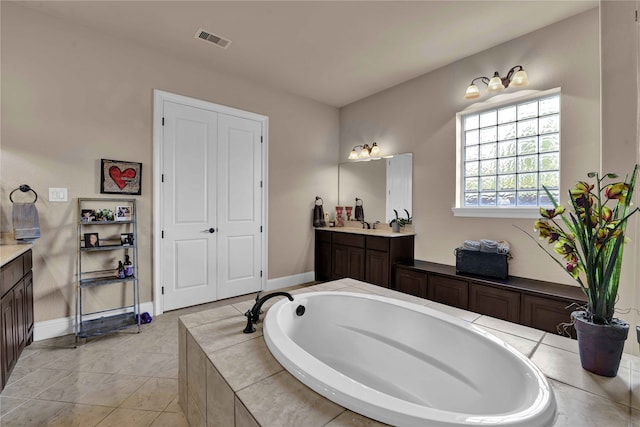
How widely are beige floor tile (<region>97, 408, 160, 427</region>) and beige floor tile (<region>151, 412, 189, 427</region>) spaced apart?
31 millimetres

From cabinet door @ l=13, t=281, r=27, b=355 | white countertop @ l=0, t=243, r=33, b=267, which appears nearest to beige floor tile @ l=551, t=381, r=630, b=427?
white countertop @ l=0, t=243, r=33, b=267

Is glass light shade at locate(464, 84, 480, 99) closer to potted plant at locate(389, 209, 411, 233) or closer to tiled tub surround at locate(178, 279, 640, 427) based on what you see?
potted plant at locate(389, 209, 411, 233)

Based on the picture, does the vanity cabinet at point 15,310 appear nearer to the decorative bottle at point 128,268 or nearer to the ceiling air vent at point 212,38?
the decorative bottle at point 128,268

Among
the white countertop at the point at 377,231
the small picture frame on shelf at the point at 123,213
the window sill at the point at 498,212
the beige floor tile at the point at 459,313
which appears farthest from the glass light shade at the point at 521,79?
the small picture frame on shelf at the point at 123,213

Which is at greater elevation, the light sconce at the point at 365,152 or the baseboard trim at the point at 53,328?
the light sconce at the point at 365,152

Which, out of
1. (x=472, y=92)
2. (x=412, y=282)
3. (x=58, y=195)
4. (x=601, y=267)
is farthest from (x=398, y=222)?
(x=58, y=195)

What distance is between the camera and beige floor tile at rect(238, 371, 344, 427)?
0.91 metres

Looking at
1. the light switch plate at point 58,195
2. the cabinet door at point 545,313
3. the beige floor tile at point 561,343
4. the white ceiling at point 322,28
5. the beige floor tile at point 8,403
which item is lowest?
the beige floor tile at point 8,403

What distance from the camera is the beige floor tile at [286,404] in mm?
906

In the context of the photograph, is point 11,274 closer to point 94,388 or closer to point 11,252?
point 11,252

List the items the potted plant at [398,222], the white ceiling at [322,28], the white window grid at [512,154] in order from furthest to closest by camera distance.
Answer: the potted plant at [398,222] → the white window grid at [512,154] → the white ceiling at [322,28]

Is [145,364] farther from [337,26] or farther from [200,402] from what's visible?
[337,26]

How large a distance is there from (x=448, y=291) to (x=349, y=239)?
57.6 inches

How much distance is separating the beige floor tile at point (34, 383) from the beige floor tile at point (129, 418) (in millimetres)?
621
